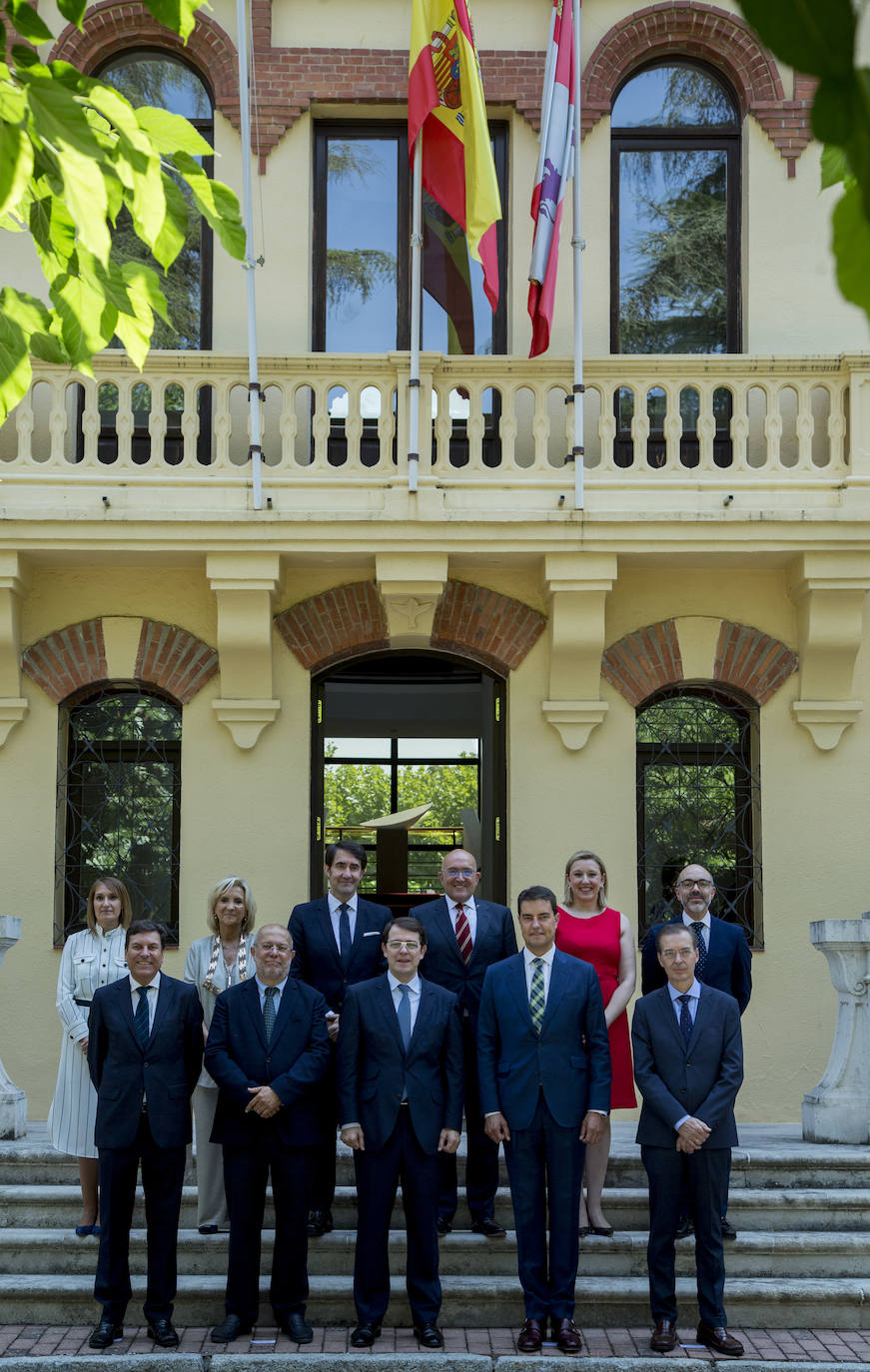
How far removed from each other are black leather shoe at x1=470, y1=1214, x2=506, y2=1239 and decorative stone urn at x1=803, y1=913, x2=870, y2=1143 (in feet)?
7.02

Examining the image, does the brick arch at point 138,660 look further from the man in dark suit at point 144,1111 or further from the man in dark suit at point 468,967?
the man in dark suit at point 144,1111

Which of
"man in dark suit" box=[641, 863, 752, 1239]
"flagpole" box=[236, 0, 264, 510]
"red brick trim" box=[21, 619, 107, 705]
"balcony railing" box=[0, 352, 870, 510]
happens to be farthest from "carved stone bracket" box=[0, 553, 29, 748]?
"man in dark suit" box=[641, 863, 752, 1239]

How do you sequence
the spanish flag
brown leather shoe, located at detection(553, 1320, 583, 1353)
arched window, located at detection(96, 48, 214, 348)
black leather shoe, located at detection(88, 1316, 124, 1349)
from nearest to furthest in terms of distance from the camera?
brown leather shoe, located at detection(553, 1320, 583, 1353) → black leather shoe, located at detection(88, 1316, 124, 1349) → the spanish flag → arched window, located at detection(96, 48, 214, 348)

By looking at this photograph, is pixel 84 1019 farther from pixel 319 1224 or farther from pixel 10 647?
pixel 10 647

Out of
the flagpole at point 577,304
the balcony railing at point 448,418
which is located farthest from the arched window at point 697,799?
the flagpole at point 577,304

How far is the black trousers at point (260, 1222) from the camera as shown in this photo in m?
6.93

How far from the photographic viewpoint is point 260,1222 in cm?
699

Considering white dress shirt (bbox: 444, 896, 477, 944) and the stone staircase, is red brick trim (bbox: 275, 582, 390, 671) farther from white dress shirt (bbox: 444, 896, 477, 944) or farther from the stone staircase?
the stone staircase

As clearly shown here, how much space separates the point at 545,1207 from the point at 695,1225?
671 millimetres

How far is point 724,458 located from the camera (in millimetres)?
11125

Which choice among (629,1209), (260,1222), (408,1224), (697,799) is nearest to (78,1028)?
(260,1222)

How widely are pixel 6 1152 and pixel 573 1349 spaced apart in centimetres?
326

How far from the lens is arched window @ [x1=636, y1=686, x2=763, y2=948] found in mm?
10781

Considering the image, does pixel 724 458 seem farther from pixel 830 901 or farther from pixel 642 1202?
pixel 642 1202
